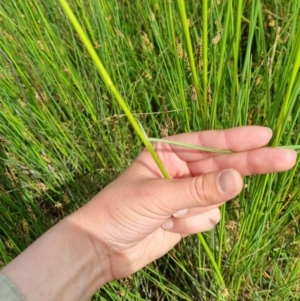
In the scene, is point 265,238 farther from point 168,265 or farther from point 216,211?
point 168,265

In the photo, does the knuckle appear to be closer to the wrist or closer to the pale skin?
the pale skin

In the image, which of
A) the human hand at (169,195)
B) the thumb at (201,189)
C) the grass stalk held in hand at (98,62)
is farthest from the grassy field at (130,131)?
the grass stalk held in hand at (98,62)

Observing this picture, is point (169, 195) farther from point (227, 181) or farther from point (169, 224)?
point (169, 224)

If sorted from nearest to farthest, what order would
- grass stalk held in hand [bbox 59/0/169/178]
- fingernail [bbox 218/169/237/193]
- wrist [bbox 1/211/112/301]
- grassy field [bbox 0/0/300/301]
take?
grass stalk held in hand [bbox 59/0/169/178] < fingernail [bbox 218/169/237/193] < wrist [bbox 1/211/112/301] < grassy field [bbox 0/0/300/301]

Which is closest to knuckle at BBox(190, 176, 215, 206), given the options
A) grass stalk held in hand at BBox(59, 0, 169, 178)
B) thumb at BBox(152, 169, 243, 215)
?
thumb at BBox(152, 169, 243, 215)

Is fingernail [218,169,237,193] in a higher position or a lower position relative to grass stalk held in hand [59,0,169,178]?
lower

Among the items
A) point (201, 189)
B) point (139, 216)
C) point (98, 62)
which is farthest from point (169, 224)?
point (98, 62)

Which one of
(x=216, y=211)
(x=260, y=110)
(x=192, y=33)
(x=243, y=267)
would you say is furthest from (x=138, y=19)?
(x=243, y=267)

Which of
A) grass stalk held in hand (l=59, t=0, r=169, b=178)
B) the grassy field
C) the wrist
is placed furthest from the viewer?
the grassy field
